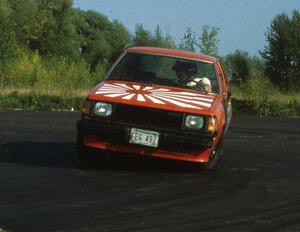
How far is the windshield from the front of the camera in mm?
8977

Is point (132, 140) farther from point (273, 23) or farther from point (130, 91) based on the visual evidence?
point (273, 23)

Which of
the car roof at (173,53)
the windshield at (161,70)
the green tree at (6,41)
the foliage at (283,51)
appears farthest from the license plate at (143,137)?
the foliage at (283,51)

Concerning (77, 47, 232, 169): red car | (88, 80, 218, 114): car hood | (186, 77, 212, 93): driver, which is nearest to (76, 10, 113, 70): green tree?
(186, 77, 212, 93): driver

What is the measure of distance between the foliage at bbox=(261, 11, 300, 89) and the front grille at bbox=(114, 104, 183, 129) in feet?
111

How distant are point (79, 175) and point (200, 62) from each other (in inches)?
108

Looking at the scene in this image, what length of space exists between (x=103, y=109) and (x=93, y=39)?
69.2 metres

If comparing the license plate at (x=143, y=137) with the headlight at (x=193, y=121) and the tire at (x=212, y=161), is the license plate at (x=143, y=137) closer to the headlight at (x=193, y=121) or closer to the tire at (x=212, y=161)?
the headlight at (x=193, y=121)

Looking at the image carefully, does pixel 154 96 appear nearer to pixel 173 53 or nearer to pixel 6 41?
pixel 173 53

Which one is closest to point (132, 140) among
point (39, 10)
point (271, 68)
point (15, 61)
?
point (15, 61)

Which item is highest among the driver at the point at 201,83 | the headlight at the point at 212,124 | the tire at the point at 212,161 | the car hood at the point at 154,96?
the driver at the point at 201,83

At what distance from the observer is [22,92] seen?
2325 centimetres

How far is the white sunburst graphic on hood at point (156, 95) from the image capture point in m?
7.97

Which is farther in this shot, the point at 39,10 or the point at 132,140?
the point at 39,10

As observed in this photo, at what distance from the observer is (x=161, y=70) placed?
30.2ft
